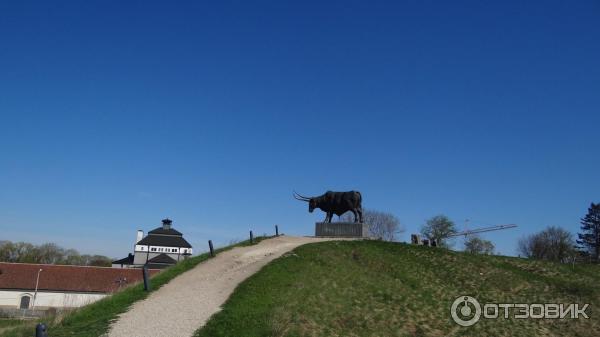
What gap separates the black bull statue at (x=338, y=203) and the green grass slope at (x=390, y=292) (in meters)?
5.21

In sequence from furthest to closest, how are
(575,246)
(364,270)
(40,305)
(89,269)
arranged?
(575,246) < (89,269) < (40,305) < (364,270)

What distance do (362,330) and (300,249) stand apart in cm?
1089

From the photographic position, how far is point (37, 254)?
354 ft

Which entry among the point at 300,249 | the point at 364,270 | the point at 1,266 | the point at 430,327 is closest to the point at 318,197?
the point at 300,249

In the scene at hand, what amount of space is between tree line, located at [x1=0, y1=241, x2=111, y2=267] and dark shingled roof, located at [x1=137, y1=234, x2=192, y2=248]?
947 inches

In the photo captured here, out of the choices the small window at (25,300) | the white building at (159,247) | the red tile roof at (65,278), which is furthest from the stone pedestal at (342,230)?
the white building at (159,247)

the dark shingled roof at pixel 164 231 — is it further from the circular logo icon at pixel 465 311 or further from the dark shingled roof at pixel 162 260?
the circular logo icon at pixel 465 311

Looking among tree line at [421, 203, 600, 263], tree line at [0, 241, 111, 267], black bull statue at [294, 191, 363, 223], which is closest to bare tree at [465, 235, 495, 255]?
tree line at [421, 203, 600, 263]

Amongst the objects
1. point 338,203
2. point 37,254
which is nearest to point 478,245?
point 338,203

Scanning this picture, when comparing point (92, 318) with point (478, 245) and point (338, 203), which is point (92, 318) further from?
point (478, 245)

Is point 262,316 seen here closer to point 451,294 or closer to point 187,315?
point 187,315

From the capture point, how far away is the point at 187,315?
16.5 m

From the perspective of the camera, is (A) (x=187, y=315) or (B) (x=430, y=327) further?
(B) (x=430, y=327)

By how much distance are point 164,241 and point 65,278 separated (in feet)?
135
